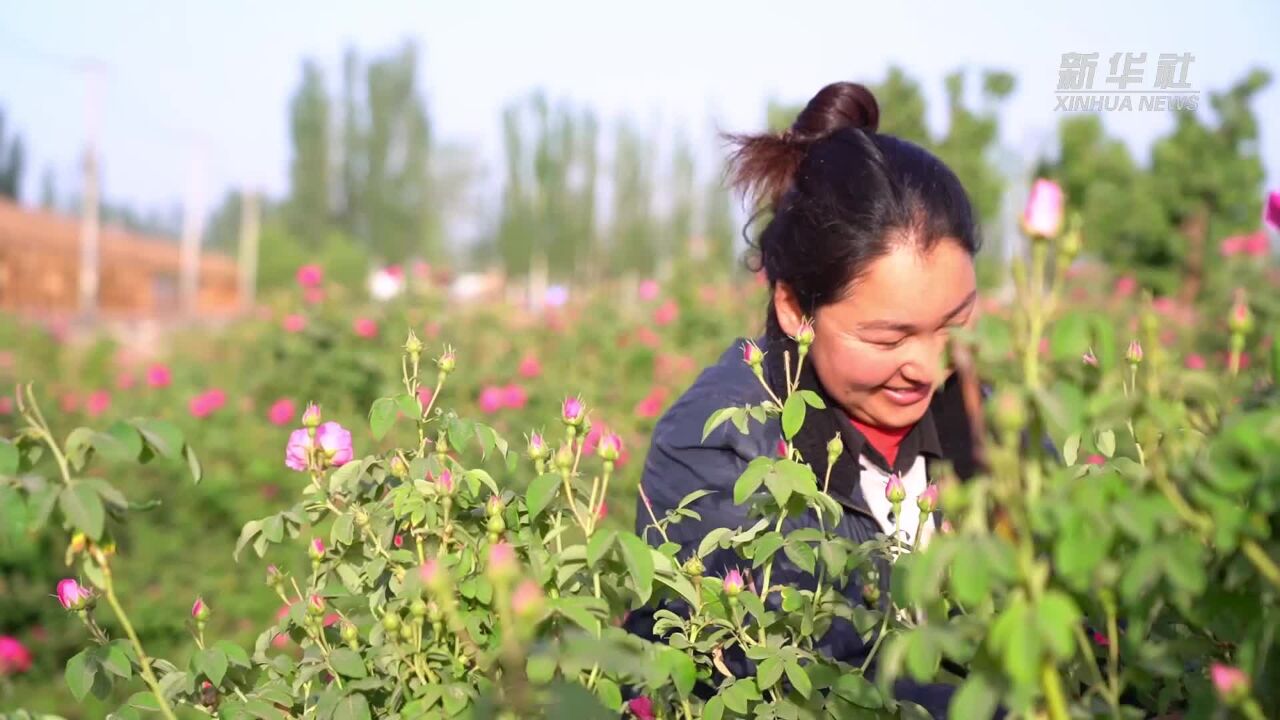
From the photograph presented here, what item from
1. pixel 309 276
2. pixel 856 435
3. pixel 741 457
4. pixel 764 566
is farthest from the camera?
pixel 309 276

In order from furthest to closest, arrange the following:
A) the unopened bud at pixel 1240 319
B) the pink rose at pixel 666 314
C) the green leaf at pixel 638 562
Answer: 1. the pink rose at pixel 666 314
2. the green leaf at pixel 638 562
3. the unopened bud at pixel 1240 319

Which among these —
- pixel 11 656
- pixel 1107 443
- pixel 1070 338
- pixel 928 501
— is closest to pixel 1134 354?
pixel 1107 443

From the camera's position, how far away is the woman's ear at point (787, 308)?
5.97 feet

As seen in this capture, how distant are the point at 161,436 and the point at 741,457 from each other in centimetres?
91

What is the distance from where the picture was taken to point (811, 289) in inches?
69.4

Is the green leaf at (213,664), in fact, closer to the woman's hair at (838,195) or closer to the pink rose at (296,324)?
the woman's hair at (838,195)

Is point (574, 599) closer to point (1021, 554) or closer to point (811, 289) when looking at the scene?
point (1021, 554)

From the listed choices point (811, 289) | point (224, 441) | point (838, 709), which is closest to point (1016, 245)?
point (838, 709)

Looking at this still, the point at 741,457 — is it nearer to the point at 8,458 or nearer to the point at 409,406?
the point at 409,406

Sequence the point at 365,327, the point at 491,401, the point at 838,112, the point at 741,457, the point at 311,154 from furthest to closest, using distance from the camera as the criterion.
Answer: the point at 311,154 < the point at 365,327 < the point at 491,401 < the point at 838,112 < the point at 741,457

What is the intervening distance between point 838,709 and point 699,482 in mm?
650

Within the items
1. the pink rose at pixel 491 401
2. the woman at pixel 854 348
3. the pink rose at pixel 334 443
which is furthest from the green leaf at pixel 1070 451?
the pink rose at pixel 491 401

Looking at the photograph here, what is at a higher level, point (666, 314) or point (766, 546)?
point (766, 546)

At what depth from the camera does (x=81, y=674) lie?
958 mm
